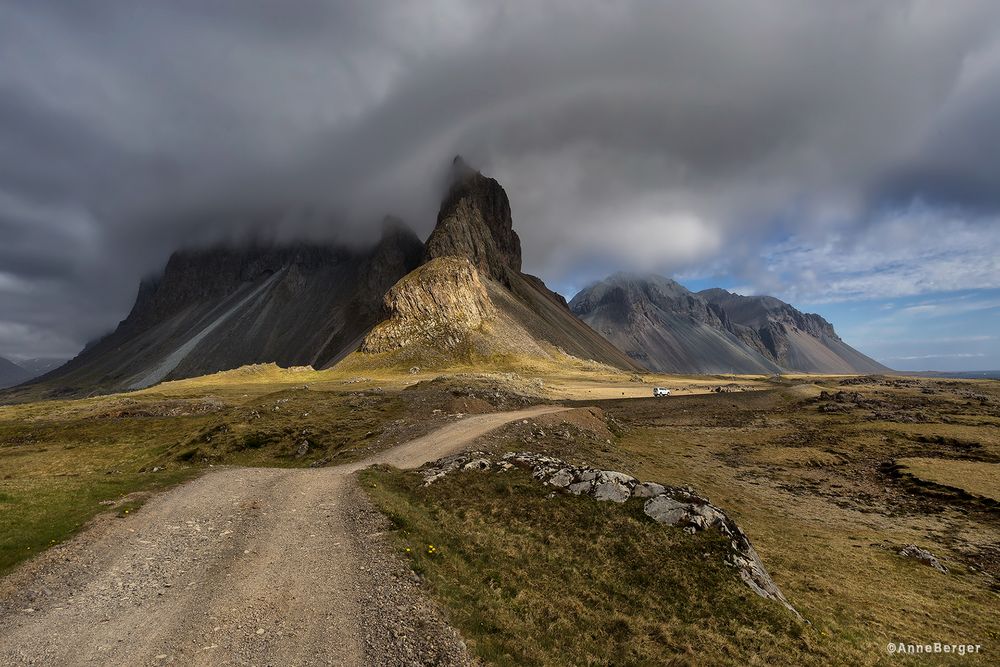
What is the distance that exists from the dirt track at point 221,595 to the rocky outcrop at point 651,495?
778 cm

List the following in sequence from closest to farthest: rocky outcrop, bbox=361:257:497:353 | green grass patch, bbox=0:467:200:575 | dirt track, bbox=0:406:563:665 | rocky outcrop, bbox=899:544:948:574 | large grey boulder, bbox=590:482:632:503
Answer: dirt track, bbox=0:406:563:665 < green grass patch, bbox=0:467:200:575 < large grey boulder, bbox=590:482:632:503 < rocky outcrop, bbox=899:544:948:574 < rocky outcrop, bbox=361:257:497:353

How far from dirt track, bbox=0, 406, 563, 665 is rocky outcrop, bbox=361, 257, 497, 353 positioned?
460ft

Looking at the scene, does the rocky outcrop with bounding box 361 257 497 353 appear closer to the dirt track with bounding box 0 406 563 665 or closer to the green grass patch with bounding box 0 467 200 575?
the green grass patch with bounding box 0 467 200 575

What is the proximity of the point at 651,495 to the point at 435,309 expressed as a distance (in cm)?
15520

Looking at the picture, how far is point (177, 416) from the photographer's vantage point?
5753cm

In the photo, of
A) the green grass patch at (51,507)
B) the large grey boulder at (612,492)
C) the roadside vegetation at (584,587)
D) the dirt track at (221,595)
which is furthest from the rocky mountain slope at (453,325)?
the dirt track at (221,595)

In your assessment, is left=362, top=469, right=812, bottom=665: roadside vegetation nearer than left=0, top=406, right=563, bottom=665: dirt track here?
No

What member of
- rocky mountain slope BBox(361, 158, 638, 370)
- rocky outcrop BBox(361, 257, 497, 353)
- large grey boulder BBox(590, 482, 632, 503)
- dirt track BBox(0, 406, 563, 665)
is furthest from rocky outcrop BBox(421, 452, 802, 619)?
rocky outcrop BBox(361, 257, 497, 353)

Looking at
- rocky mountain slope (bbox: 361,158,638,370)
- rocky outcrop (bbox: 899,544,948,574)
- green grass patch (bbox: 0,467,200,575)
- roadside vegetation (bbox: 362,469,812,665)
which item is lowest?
rocky outcrop (bbox: 899,544,948,574)

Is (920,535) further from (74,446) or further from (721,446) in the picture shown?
(74,446)

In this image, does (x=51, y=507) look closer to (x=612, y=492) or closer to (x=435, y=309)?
(x=612, y=492)

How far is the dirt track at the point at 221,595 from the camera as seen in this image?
8.80 m

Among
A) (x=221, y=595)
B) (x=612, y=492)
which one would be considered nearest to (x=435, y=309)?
(x=612, y=492)

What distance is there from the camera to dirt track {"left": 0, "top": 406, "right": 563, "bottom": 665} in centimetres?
880
